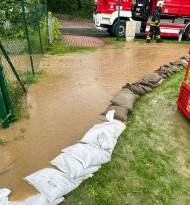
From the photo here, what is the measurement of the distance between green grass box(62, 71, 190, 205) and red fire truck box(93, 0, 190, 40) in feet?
26.0

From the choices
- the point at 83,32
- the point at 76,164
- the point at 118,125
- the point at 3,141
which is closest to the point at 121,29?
the point at 83,32

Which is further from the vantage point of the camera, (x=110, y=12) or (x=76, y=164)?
(x=110, y=12)

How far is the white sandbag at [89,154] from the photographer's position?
2.26 meters

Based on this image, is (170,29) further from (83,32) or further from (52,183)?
(52,183)

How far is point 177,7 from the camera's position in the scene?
10.2 meters

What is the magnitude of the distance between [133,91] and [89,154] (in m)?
2.37

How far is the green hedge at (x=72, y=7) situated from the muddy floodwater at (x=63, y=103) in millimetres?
13378

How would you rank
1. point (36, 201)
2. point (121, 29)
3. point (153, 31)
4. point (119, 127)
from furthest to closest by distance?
point (121, 29) < point (153, 31) < point (119, 127) < point (36, 201)

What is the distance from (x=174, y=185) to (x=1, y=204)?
6.14 ft

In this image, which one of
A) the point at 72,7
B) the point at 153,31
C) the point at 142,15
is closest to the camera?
the point at 153,31

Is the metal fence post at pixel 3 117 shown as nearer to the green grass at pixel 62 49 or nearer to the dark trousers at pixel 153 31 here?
the green grass at pixel 62 49

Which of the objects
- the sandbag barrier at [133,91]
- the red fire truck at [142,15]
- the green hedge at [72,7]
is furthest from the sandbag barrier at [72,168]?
the green hedge at [72,7]

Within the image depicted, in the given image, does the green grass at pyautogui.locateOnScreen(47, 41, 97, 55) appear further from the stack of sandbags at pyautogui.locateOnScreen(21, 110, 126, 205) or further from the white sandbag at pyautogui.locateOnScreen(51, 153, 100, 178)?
the white sandbag at pyautogui.locateOnScreen(51, 153, 100, 178)

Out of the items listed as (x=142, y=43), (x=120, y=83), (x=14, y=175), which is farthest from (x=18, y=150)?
(x=142, y=43)
